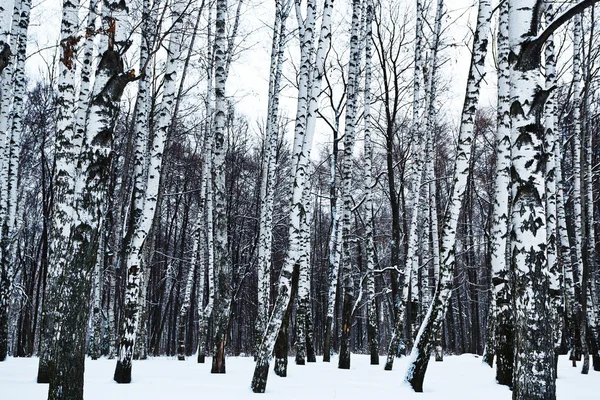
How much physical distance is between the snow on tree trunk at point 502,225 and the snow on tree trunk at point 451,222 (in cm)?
66

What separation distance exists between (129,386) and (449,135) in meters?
23.2

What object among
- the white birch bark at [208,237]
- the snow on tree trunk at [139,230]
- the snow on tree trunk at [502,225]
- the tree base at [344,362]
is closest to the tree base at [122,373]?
the snow on tree trunk at [139,230]

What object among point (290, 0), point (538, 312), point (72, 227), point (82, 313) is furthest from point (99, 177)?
point (290, 0)

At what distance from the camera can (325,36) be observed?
29.0 ft

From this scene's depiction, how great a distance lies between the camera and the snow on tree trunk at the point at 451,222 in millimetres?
7746

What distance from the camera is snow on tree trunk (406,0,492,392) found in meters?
7.75

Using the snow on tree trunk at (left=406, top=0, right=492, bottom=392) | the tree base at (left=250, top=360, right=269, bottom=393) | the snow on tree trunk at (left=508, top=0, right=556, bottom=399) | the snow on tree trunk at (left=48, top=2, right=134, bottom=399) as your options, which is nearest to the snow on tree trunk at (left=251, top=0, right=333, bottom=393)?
the tree base at (left=250, top=360, right=269, bottom=393)

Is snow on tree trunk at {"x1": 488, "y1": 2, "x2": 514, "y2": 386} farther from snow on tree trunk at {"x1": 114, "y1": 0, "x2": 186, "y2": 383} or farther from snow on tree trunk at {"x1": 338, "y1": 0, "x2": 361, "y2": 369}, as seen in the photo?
snow on tree trunk at {"x1": 114, "y1": 0, "x2": 186, "y2": 383}

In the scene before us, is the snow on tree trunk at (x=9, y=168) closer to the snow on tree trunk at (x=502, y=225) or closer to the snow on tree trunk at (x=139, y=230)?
the snow on tree trunk at (x=139, y=230)

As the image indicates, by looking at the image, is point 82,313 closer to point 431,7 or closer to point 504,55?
point 504,55

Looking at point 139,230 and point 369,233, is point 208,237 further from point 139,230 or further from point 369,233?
point 139,230

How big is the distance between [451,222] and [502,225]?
174 centimetres

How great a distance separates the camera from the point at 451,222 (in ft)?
26.5

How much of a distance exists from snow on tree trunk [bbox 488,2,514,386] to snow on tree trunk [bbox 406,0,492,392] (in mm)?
657
